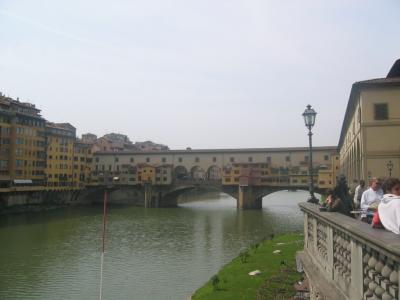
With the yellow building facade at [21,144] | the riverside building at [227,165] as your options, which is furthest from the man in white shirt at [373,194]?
the riverside building at [227,165]

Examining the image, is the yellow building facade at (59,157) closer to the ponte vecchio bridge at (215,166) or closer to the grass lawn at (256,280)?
the ponte vecchio bridge at (215,166)

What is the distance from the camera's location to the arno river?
16203 millimetres

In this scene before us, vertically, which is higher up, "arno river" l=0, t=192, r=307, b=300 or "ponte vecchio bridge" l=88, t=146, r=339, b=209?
"ponte vecchio bridge" l=88, t=146, r=339, b=209

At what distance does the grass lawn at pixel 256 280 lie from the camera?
1152 centimetres

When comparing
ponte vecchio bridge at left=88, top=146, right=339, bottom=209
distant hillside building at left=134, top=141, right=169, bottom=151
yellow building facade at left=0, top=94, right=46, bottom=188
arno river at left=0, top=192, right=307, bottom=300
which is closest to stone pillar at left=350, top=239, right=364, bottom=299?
arno river at left=0, top=192, right=307, bottom=300

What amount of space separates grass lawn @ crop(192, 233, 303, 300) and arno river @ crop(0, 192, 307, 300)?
204cm

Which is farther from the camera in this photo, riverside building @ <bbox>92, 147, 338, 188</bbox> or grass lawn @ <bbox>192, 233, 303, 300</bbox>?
riverside building @ <bbox>92, 147, 338, 188</bbox>

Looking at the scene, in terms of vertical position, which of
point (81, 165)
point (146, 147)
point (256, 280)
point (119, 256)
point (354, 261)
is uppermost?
point (146, 147)

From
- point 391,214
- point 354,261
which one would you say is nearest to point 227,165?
point 354,261

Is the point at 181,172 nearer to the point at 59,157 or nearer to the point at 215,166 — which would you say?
the point at 215,166

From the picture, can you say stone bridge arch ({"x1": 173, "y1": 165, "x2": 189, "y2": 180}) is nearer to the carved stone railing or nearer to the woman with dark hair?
Result: the carved stone railing

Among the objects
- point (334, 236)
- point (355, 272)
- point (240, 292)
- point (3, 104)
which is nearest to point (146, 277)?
point (240, 292)

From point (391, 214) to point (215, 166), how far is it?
63.9 m

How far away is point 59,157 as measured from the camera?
6362 cm
